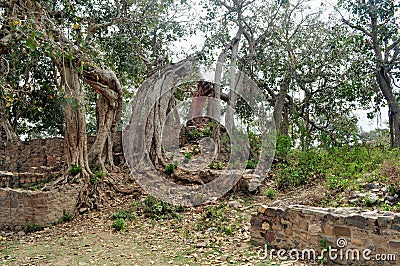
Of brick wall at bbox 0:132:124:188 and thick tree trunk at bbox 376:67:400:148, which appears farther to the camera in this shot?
brick wall at bbox 0:132:124:188

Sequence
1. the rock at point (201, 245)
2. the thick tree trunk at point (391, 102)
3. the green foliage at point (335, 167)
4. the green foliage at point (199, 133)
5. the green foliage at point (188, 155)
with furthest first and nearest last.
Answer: the green foliage at point (199, 133) → the green foliage at point (188, 155) → the thick tree trunk at point (391, 102) → the green foliage at point (335, 167) → the rock at point (201, 245)

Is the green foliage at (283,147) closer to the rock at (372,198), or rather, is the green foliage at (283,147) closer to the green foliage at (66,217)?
the rock at (372,198)

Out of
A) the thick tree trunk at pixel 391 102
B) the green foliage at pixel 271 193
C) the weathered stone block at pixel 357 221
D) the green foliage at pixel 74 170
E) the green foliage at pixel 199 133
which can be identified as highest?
the thick tree trunk at pixel 391 102

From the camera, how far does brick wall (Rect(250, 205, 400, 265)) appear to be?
3318mm

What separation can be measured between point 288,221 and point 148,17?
5.24 meters

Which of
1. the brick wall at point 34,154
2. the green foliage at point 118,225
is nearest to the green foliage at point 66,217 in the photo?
the green foliage at point 118,225

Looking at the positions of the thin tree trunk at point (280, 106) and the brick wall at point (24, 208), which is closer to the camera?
the brick wall at point (24, 208)

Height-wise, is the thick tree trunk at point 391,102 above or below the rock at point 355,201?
above

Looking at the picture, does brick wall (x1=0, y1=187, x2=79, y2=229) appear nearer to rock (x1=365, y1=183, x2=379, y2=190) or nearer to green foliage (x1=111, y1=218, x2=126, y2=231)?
green foliage (x1=111, y1=218, x2=126, y2=231)

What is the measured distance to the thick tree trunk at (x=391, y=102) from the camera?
8.27 meters

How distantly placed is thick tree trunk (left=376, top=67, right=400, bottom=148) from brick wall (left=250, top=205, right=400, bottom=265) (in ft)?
17.1

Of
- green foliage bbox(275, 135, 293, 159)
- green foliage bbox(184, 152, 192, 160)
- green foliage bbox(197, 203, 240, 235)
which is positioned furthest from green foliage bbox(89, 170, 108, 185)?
green foliage bbox(275, 135, 293, 159)

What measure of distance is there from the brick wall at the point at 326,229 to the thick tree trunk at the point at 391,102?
17.1 ft

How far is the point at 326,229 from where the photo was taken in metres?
3.71
